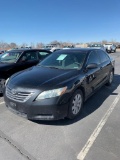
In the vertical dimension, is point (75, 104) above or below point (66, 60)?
below

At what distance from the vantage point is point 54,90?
338cm

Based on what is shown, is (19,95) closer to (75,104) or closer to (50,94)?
(50,94)

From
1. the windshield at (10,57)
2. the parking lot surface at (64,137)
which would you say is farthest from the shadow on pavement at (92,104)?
the windshield at (10,57)

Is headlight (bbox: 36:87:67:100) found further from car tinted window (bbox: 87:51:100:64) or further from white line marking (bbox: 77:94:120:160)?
car tinted window (bbox: 87:51:100:64)

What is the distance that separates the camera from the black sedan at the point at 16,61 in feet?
18.8

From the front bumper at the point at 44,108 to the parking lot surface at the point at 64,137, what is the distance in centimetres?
29

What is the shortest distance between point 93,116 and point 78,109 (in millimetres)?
407

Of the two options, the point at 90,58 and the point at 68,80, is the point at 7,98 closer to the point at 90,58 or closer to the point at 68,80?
the point at 68,80

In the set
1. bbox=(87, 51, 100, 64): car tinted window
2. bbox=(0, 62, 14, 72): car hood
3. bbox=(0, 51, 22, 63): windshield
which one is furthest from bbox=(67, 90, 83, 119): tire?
bbox=(0, 51, 22, 63): windshield


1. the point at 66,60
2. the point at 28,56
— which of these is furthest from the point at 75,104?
the point at 28,56

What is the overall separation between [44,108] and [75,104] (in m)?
0.81

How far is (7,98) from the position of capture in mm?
3787

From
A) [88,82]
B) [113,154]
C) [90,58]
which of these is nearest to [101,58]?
[90,58]

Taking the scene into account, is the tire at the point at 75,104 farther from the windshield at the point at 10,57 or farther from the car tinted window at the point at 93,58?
the windshield at the point at 10,57
